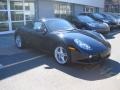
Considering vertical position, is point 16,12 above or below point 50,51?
above

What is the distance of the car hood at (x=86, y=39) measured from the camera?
6840 millimetres

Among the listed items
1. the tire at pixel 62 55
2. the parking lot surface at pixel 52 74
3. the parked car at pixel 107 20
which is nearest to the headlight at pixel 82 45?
the tire at pixel 62 55

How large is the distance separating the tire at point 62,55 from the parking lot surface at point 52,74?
16 centimetres

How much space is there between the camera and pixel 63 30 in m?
8.04

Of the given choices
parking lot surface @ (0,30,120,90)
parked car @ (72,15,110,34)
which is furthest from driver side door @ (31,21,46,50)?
parked car @ (72,15,110,34)

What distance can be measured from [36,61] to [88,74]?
2078mm

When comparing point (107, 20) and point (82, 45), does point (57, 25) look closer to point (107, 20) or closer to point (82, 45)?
point (82, 45)

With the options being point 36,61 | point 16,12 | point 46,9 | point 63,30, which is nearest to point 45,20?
point 63,30

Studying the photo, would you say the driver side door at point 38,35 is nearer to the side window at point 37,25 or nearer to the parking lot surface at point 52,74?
the side window at point 37,25

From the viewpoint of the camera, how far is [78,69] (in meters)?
6.64

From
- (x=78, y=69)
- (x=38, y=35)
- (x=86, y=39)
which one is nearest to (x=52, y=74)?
(x=78, y=69)

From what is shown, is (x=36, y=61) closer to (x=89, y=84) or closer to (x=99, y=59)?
(x=99, y=59)

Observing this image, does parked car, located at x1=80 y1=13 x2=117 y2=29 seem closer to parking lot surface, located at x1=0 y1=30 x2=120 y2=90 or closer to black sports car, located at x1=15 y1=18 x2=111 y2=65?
black sports car, located at x1=15 y1=18 x2=111 y2=65

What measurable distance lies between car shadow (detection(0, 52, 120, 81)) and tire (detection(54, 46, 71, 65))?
5.7 inches
